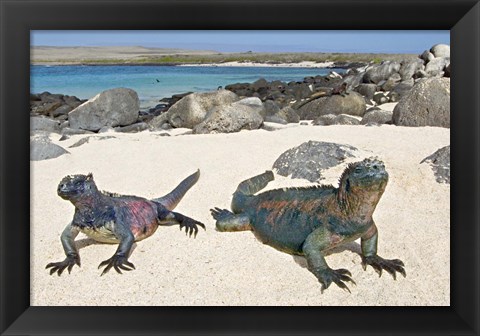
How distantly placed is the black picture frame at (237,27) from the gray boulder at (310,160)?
269cm

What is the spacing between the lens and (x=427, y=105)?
9039 millimetres

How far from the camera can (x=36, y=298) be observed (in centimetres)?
372

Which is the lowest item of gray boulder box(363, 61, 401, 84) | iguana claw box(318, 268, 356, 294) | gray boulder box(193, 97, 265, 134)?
iguana claw box(318, 268, 356, 294)

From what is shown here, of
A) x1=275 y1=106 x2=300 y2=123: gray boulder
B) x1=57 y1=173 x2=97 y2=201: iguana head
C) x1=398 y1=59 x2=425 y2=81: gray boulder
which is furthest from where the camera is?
x1=398 y1=59 x2=425 y2=81: gray boulder

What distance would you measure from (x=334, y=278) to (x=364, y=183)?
0.67 meters

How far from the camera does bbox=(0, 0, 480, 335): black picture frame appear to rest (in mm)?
3141

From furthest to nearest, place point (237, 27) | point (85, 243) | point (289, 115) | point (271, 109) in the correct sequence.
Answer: point (271, 109) → point (289, 115) → point (85, 243) → point (237, 27)

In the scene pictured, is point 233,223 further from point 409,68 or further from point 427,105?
point 409,68

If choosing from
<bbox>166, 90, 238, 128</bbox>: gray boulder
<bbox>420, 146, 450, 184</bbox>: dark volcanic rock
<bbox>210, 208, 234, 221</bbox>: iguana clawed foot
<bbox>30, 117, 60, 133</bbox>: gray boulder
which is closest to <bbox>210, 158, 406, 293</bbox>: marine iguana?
<bbox>210, 208, 234, 221</bbox>: iguana clawed foot

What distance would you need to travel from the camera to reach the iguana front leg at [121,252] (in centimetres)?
406

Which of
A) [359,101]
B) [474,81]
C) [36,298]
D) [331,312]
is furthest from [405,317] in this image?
[359,101]

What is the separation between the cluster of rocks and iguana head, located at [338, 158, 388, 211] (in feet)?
11.2

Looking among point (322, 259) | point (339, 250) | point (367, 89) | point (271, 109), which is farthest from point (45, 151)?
point (367, 89)

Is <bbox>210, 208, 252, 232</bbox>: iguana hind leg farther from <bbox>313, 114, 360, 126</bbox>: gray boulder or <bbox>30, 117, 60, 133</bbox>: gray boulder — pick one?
<bbox>30, 117, 60, 133</bbox>: gray boulder
